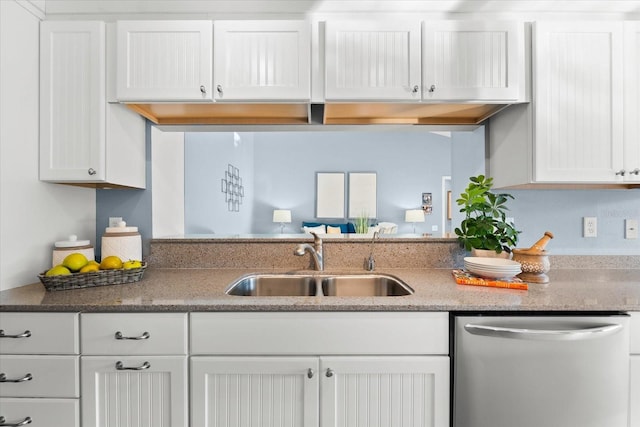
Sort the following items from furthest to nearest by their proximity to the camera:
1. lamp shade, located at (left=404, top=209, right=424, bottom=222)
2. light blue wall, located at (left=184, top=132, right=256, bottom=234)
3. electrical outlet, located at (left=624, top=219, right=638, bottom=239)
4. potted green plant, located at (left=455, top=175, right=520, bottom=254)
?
1. lamp shade, located at (left=404, top=209, right=424, bottom=222)
2. light blue wall, located at (left=184, top=132, right=256, bottom=234)
3. electrical outlet, located at (left=624, top=219, right=638, bottom=239)
4. potted green plant, located at (left=455, top=175, right=520, bottom=254)

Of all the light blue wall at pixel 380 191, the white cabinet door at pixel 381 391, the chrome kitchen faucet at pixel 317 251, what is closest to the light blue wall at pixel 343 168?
the light blue wall at pixel 380 191

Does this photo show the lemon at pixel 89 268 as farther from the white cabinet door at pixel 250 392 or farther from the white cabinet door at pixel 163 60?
the white cabinet door at pixel 163 60

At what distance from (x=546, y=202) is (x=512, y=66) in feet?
2.69

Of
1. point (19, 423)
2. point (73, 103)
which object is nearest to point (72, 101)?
point (73, 103)

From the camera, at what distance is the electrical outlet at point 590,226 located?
6.02 ft

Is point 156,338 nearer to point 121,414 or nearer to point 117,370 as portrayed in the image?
point 117,370

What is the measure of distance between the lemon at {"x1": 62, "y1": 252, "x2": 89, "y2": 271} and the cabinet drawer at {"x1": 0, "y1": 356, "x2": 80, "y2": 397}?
40 cm

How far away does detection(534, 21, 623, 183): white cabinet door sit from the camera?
1488 mm

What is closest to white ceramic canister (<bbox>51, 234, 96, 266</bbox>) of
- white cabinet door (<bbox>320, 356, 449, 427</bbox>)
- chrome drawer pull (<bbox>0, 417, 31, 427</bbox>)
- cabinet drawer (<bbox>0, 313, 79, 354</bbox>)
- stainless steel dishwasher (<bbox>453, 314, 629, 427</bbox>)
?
cabinet drawer (<bbox>0, 313, 79, 354</bbox>)

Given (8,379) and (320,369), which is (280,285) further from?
(8,379)

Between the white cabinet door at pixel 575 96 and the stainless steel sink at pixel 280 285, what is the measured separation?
1206 mm

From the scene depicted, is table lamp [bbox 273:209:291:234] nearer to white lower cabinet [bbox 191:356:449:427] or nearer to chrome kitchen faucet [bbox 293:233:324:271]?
chrome kitchen faucet [bbox 293:233:324:271]

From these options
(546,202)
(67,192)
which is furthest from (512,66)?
(67,192)

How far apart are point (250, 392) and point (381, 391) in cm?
48
